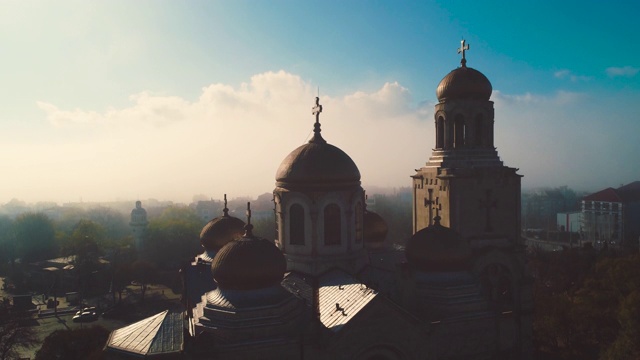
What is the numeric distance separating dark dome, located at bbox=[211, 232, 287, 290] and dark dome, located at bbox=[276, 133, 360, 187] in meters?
4.49

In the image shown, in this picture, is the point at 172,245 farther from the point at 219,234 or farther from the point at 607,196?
the point at 607,196

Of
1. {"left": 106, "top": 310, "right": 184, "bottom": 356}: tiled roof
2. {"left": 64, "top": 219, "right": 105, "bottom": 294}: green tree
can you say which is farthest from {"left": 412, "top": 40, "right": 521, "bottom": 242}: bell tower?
{"left": 64, "top": 219, "right": 105, "bottom": 294}: green tree

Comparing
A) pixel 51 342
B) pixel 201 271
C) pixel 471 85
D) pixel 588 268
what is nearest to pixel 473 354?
pixel 471 85

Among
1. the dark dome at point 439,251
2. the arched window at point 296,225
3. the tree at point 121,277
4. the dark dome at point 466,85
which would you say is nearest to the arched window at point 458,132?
the dark dome at point 466,85

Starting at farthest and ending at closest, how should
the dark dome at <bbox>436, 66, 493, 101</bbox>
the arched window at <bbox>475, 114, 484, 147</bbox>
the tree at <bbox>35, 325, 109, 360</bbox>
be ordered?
1. the tree at <bbox>35, 325, 109, 360</bbox>
2. the arched window at <bbox>475, 114, 484, 147</bbox>
3. the dark dome at <bbox>436, 66, 493, 101</bbox>

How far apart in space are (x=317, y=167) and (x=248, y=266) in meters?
5.73

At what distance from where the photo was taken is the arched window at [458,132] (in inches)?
739

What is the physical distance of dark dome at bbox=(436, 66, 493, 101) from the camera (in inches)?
724

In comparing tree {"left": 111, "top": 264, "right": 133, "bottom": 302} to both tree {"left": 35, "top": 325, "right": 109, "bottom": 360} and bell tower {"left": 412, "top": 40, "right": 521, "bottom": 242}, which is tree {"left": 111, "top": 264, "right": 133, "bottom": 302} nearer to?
tree {"left": 35, "top": 325, "right": 109, "bottom": 360}

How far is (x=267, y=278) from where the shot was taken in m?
13.2

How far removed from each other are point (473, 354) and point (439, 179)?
7.00 metres

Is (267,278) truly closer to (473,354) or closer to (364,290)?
(364,290)

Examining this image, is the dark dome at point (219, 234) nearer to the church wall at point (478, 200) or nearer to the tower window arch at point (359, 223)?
the tower window arch at point (359, 223)

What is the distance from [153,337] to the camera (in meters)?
13.0
